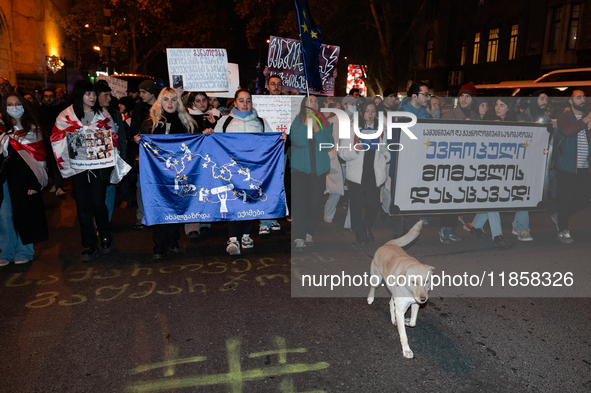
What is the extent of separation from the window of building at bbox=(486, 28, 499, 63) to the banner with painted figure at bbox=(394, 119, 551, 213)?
2731cm

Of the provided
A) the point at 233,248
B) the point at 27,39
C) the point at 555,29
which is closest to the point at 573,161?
the point at 233,248

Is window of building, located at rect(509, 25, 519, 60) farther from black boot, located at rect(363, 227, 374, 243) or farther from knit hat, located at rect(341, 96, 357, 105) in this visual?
black boot, located at rect(363, 227, 374, 243)

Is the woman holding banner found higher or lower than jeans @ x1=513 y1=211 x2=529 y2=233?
higher

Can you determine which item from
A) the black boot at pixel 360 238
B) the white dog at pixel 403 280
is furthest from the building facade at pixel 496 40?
the white dog at pixel 403 280

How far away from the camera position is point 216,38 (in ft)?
107

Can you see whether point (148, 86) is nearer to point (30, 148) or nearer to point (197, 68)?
point (197, 68)

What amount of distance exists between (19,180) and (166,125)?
1.82 m

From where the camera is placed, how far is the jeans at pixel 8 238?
522 centimetres

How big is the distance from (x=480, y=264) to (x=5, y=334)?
199 inches

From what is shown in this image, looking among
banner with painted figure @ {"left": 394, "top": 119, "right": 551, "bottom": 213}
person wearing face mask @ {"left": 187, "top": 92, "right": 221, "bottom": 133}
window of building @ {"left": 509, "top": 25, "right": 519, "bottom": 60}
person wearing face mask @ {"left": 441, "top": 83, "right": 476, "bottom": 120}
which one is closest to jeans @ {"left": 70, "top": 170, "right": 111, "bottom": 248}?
person wearing face mask @ {"left": 187, "top": 92, "right": 221, "bottom": 133}

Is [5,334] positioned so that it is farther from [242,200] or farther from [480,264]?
[480,264]

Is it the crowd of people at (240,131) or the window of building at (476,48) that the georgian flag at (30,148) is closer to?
the crowd of people at (240,131)

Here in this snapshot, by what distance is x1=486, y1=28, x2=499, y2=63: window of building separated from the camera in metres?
30.1

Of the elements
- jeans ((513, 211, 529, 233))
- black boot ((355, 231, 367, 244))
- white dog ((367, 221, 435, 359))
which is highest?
white dog ((367, 221, 435, 359))
